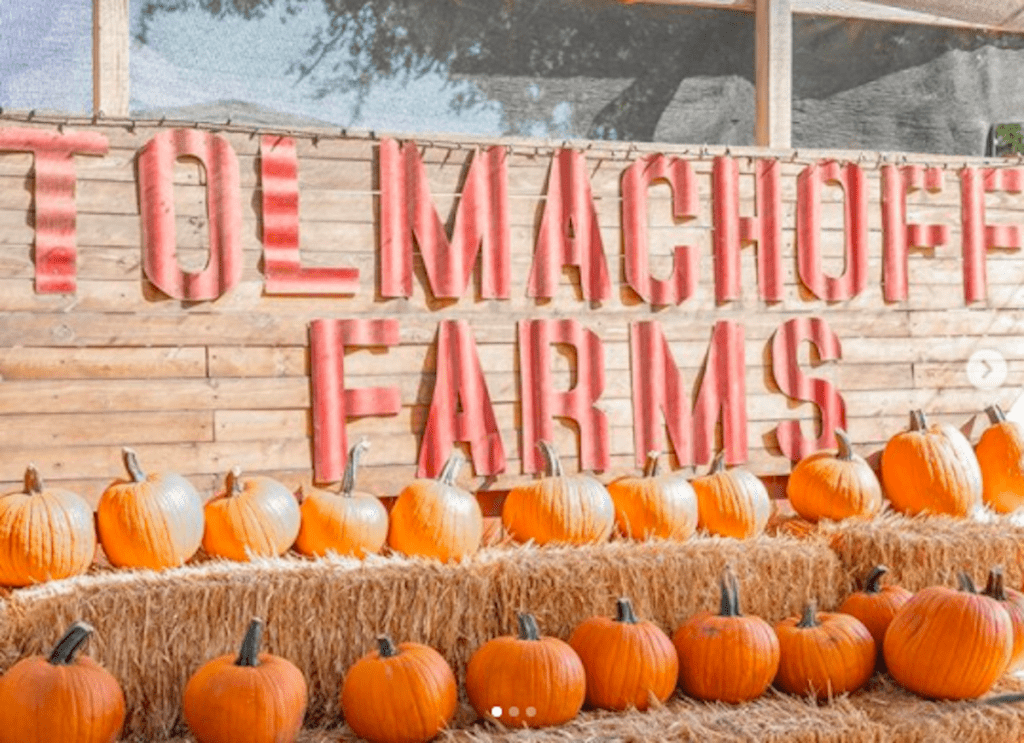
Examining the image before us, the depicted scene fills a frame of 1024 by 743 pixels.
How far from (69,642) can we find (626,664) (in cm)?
155

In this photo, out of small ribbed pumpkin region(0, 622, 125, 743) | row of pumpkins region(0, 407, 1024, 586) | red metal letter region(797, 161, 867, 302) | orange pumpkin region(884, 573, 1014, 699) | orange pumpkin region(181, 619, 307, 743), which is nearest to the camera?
small ribbed pumpkin region(0, 622, 125, 743)

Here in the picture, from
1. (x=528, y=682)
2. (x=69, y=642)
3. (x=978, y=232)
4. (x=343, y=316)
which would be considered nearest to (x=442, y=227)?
(x=343, y=316)

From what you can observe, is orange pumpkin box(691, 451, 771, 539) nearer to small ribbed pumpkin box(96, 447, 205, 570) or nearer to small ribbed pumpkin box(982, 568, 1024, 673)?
small ribbed pumpkin box(982, 568, 1024, 673)

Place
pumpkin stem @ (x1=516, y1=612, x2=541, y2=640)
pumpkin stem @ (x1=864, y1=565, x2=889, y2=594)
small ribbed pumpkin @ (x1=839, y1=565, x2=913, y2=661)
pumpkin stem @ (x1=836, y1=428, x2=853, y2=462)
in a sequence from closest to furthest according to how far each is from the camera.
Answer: pumpkin stem @ (x1=516, y1=612, x2=541, y2=640) → small ribbed pumpkin @ (x1=839, y1=565, x2=913, y2=661) → pumpkin stem @ (x1=864, y1=565, x2=889, y2=594) → pumpkin stem @ (x1=836, y1=428, x2=853, y2=462)

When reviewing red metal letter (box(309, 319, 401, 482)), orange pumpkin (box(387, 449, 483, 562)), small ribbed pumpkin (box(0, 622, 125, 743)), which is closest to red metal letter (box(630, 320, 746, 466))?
orange pumpkin (box(387, 449, 483, 562))

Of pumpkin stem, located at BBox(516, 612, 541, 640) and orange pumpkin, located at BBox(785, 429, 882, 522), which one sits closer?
pumpkin stem, located at BBox(516, 612, 541, 640)

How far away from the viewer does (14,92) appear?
4523mm

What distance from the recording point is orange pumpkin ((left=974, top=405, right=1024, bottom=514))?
5.48m

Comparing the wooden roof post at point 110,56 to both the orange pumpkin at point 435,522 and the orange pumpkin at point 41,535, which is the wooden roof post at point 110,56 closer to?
the orange pumpkin at point 41,535

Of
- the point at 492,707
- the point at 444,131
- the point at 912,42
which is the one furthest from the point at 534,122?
the point at 492,707

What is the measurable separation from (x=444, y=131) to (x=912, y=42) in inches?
92.6

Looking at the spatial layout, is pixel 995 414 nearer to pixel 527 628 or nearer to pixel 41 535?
pixel 527 628

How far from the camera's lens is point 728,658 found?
3922 millimetres

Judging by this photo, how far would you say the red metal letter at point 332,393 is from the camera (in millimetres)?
4716
